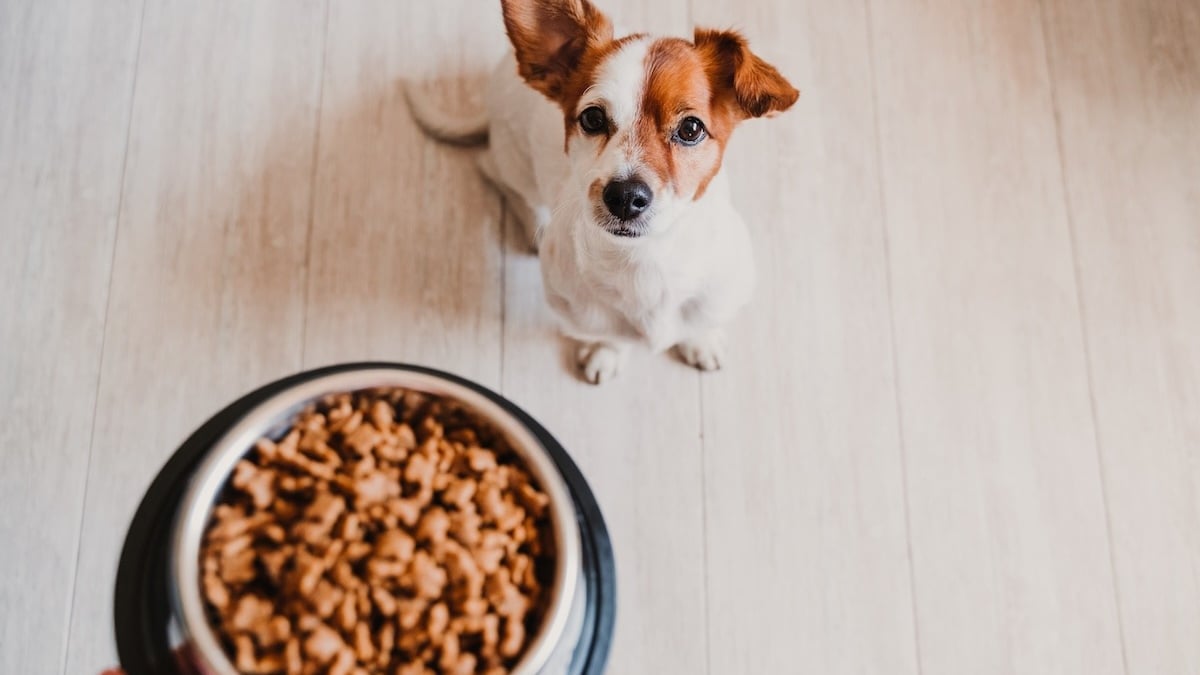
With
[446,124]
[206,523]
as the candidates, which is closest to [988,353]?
[446,124]

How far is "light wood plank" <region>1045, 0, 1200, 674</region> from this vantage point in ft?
5.55

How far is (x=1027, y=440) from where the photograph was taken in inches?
69.0

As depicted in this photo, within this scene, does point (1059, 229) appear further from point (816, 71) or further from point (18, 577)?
point (18, 577)

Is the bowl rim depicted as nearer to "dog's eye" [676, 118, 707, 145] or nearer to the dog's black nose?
the dog's black nose

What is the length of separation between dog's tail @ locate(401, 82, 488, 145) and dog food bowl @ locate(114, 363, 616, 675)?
3.05 ft

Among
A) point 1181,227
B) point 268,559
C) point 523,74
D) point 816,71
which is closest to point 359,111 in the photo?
point 523,74

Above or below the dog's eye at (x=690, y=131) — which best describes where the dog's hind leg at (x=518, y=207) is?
above

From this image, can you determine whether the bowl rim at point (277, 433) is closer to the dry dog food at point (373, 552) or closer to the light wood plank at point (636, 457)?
the dry dog food at point (373, 552)

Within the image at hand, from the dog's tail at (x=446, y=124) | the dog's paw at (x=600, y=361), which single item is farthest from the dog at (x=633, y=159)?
the dog's tail at (x=446, y=124)

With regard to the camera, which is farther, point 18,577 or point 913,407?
point 913,407

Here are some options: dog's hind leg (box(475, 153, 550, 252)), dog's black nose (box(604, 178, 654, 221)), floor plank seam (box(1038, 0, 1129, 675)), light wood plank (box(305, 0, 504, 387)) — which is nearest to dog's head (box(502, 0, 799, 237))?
dog's black nose (box(604, 178, 654, 221))

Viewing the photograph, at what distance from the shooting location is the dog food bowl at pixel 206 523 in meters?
0.84

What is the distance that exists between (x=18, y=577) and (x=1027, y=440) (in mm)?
1932

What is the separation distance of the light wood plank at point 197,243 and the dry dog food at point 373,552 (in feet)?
2.89
